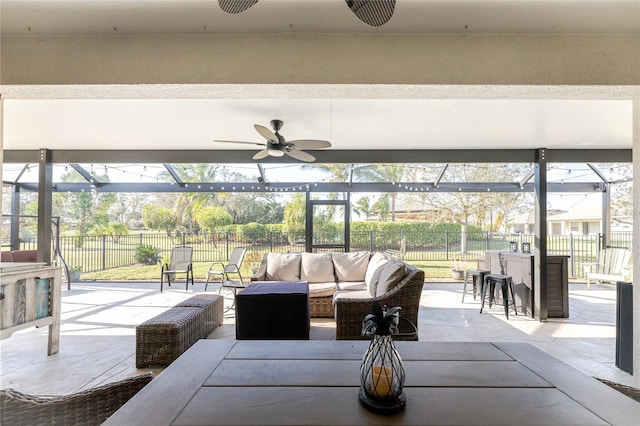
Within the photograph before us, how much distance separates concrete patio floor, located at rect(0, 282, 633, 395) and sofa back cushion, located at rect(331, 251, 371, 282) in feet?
2.78

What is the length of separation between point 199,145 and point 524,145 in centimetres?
516

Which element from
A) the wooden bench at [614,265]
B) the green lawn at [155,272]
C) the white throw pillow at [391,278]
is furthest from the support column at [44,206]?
the wooden bench at [614,265]

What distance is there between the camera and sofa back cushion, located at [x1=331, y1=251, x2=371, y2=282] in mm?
5031

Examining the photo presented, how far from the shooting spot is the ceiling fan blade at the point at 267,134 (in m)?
3.49

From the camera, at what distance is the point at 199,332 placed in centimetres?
355

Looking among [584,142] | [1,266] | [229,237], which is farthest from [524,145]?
[229,237]

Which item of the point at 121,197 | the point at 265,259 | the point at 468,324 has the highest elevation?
the point at 121,197

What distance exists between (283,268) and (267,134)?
2324 millimetres

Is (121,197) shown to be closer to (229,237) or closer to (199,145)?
(229,237)

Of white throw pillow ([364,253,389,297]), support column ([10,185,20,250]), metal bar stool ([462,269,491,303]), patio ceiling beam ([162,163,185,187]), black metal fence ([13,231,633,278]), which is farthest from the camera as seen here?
black metal fence ([13,231,633,278])

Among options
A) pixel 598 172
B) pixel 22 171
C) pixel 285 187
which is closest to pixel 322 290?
pixel 285 187

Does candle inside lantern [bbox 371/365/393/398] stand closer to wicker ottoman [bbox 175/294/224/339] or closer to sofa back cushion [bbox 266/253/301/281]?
wicker ottoman [bbox 175/294/224/339]

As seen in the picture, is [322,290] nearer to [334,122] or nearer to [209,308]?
[209,308]

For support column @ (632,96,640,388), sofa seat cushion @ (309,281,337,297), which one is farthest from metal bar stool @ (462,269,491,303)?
support column @ (632,96,640,388)
